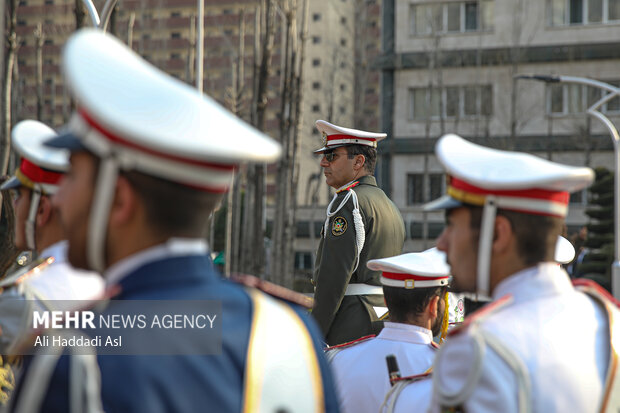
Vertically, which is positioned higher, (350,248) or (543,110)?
(543,110)

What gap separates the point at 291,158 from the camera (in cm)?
2570

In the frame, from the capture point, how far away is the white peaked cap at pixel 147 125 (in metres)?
1.90

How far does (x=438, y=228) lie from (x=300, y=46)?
13343mm

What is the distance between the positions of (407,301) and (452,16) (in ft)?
118

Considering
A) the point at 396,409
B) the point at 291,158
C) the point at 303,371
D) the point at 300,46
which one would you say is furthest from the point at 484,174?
the point at 300,46

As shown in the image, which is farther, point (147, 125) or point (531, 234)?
point (531, 234)

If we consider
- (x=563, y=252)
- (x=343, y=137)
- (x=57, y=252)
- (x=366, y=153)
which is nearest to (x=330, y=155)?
(x=343, y=137)

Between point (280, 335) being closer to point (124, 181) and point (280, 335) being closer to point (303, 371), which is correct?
point (303, 371)

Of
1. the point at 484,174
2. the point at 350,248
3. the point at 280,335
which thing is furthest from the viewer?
the point at 350,248

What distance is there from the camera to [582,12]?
37625mm

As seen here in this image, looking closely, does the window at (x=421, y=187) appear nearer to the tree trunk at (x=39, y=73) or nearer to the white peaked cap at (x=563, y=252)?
the tree trunk at (x=39, y=73)

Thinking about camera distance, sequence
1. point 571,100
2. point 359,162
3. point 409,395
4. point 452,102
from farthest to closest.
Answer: point 452,102 < point 571,100 < point 359,162 < point 409,395

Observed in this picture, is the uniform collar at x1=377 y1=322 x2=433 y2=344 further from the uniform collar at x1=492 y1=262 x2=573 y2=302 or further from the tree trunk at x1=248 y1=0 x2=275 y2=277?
the tree trunk at x1=248 y1=0 x2=275 y2=277

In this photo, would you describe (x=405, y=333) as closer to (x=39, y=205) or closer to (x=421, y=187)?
(x=39, y=205)
